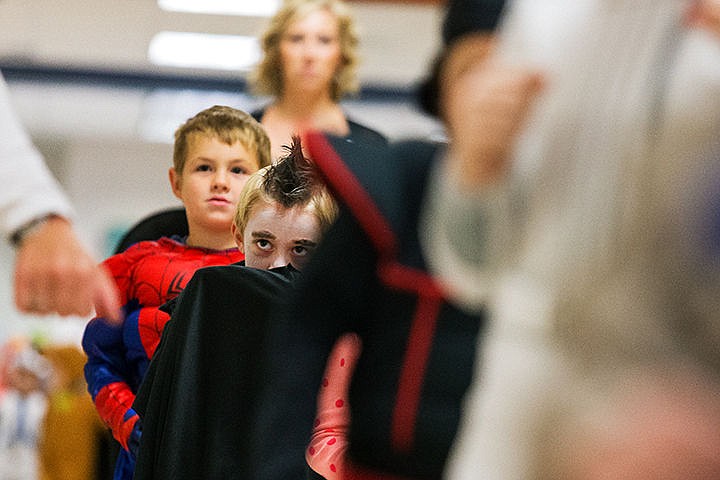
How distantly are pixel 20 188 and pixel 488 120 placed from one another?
0.55 m

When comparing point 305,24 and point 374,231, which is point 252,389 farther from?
point 305,24

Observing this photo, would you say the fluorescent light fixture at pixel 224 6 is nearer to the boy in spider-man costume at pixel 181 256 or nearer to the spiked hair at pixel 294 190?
the boy in spider-man costume at pixel 181 256

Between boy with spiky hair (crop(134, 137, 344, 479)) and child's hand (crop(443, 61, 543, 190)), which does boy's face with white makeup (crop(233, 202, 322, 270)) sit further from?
child's hand (crop(443, 61, 543, 190))

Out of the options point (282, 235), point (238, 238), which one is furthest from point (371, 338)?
point (238, 238)

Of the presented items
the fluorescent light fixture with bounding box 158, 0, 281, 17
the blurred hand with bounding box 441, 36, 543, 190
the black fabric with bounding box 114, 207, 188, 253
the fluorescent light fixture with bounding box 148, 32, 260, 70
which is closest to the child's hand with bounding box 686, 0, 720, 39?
the blurred hand with bounding box 441, 36, 543, 190

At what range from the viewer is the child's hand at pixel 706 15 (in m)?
0.75

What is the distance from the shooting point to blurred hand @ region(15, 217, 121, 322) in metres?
1.20

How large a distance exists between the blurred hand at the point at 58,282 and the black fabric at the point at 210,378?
66 centimetres

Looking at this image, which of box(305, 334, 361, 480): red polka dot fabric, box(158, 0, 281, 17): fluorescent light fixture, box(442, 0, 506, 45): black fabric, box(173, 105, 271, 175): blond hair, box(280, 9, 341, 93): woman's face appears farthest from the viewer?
box(158, 0, 281, 17): fluorescent light fixture

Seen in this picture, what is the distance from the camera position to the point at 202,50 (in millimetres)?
7688

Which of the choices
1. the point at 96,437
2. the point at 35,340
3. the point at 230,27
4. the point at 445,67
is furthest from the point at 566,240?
the point at 230,27

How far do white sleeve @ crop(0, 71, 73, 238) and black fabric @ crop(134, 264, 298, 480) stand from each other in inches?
25.7

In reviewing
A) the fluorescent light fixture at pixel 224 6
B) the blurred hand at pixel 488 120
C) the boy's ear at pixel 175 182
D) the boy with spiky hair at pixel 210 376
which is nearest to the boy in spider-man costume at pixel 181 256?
the boy's ear at pixel 175 182

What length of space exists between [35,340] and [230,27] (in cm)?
222
